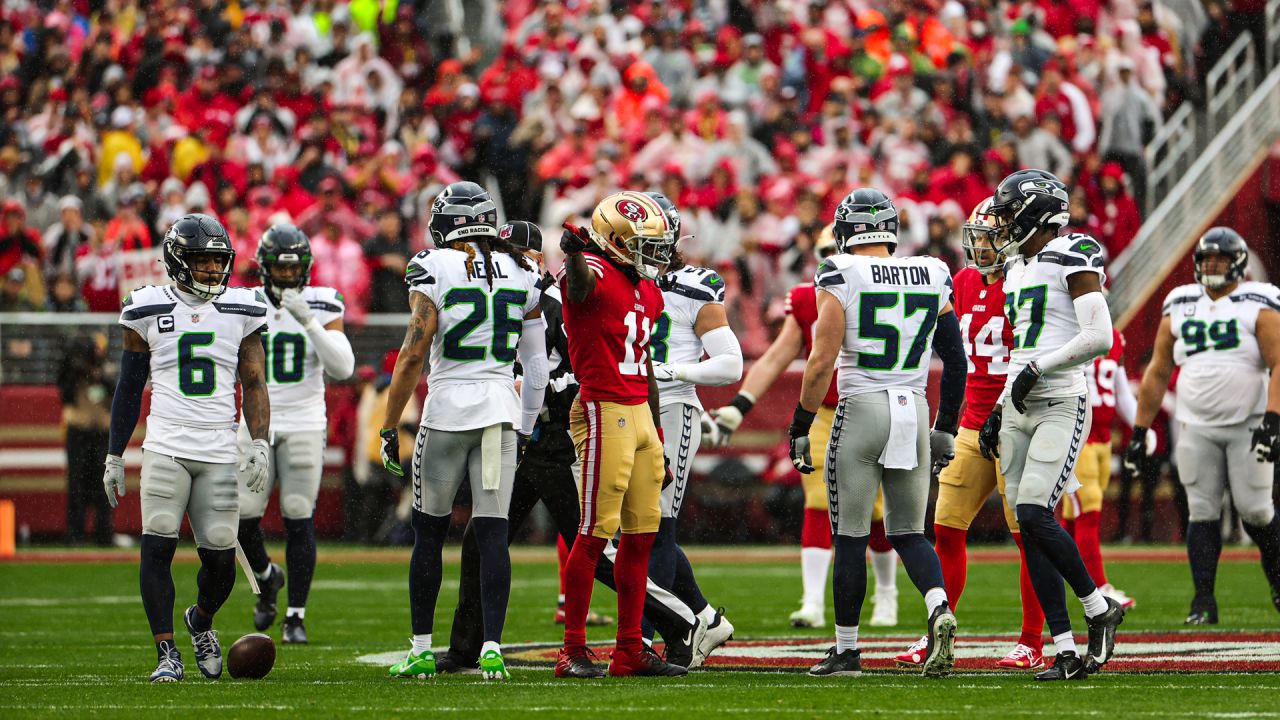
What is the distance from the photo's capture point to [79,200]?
19688 mm

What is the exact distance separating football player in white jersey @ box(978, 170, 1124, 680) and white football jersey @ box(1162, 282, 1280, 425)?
3152 mm

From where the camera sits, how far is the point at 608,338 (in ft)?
25.1

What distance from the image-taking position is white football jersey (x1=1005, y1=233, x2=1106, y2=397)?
25.6 ft

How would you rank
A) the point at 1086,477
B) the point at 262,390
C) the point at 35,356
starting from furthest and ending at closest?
the point at 35,356
the point at 1086,477
the point at 262,390

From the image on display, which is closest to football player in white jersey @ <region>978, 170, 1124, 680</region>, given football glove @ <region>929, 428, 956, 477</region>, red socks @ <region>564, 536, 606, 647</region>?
football glove @ <region>929, 428, 956, 477</region>

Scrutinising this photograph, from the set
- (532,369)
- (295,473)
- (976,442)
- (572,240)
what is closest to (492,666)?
(532,369)

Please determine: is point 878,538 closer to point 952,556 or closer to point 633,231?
point 952,556

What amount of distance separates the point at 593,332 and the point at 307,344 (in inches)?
127

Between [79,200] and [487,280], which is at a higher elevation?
[79,200]

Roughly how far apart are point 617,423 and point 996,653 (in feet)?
8.34

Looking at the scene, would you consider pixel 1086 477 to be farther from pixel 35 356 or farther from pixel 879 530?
pixel 35 356

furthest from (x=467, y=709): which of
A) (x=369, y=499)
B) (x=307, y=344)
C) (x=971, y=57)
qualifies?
(x=971, y=57)

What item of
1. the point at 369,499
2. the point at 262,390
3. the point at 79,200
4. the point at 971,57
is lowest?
the point at 369,499

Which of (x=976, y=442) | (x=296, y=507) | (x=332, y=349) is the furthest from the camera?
(x=296, y=507)
